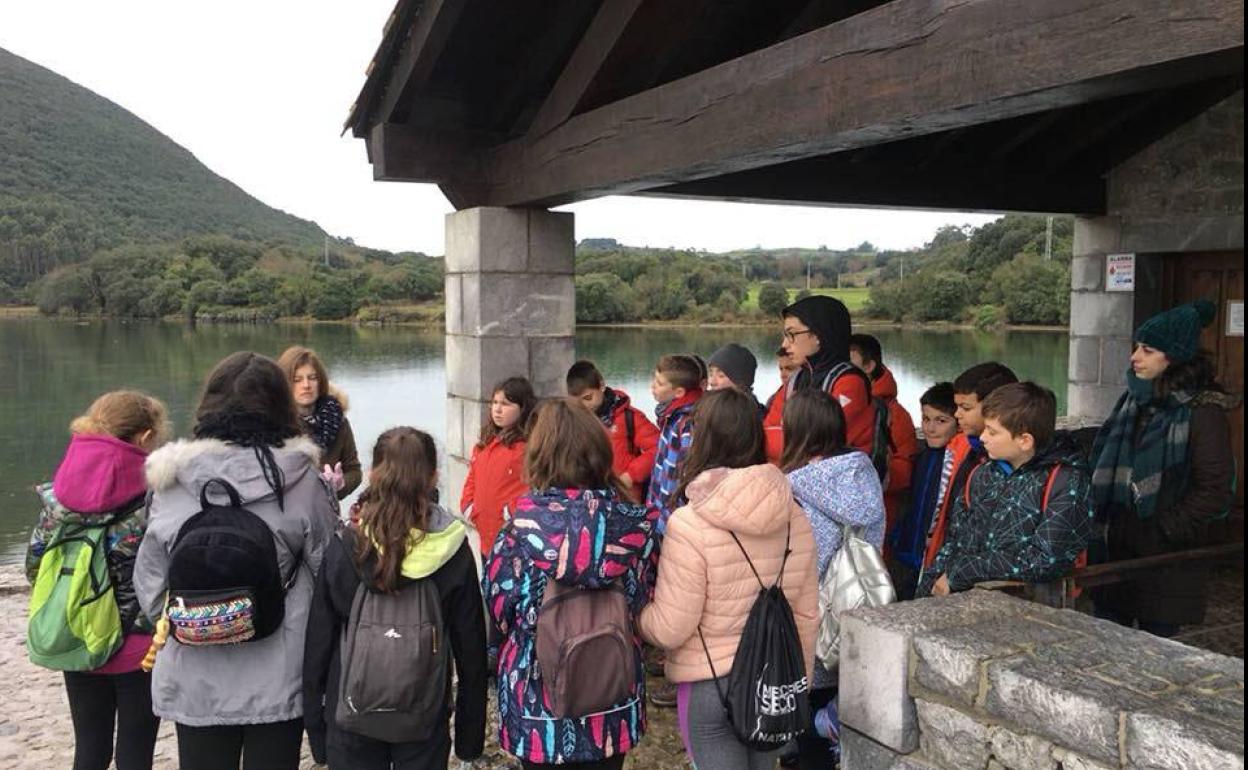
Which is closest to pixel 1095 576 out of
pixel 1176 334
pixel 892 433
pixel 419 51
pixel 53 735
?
pixel 1176 334

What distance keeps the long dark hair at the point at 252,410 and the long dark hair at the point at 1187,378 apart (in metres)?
2.56

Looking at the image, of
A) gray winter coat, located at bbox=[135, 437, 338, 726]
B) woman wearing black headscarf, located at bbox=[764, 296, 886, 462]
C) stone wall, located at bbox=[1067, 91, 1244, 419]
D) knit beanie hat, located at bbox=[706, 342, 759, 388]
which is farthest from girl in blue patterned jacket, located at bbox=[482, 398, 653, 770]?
stone wall, located at bbox=[1067, 91, 1244, 419]

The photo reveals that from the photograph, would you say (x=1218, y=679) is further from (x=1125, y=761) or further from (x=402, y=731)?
(x=402, y=731)

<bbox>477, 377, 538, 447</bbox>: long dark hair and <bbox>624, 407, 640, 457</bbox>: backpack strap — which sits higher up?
<bbox>477, 377, 538, 447</bbox>: long dark hair

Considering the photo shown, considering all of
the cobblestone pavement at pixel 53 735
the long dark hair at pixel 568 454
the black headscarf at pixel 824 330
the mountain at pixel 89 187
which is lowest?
the cobblestone pavement at pixel 53 735

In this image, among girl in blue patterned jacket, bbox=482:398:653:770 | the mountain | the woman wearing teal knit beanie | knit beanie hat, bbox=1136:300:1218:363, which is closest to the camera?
girl in blue patterned jacket, bbox=482:398:653:770

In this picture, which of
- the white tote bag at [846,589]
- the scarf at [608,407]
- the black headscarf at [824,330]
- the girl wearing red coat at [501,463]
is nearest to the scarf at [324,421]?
the girl wearing red coat at [501,463]

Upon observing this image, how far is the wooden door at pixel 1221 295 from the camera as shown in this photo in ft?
17.1

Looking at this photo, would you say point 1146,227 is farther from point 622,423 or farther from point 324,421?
point 324,421

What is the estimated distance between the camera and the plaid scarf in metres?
Result: 2.84

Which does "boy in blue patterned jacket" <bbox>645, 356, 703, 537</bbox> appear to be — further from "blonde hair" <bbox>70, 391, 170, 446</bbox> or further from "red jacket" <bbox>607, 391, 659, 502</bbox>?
"blonde hair" <bbox>70, 391, 170, 446</bbox>

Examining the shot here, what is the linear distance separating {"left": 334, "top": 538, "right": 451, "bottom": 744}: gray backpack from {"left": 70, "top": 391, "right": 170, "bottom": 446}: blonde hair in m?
0.88

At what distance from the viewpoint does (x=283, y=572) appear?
2254 millimetres

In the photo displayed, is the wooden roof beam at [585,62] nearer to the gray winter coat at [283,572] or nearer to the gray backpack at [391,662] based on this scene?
the gray winter coat at [283,572]
